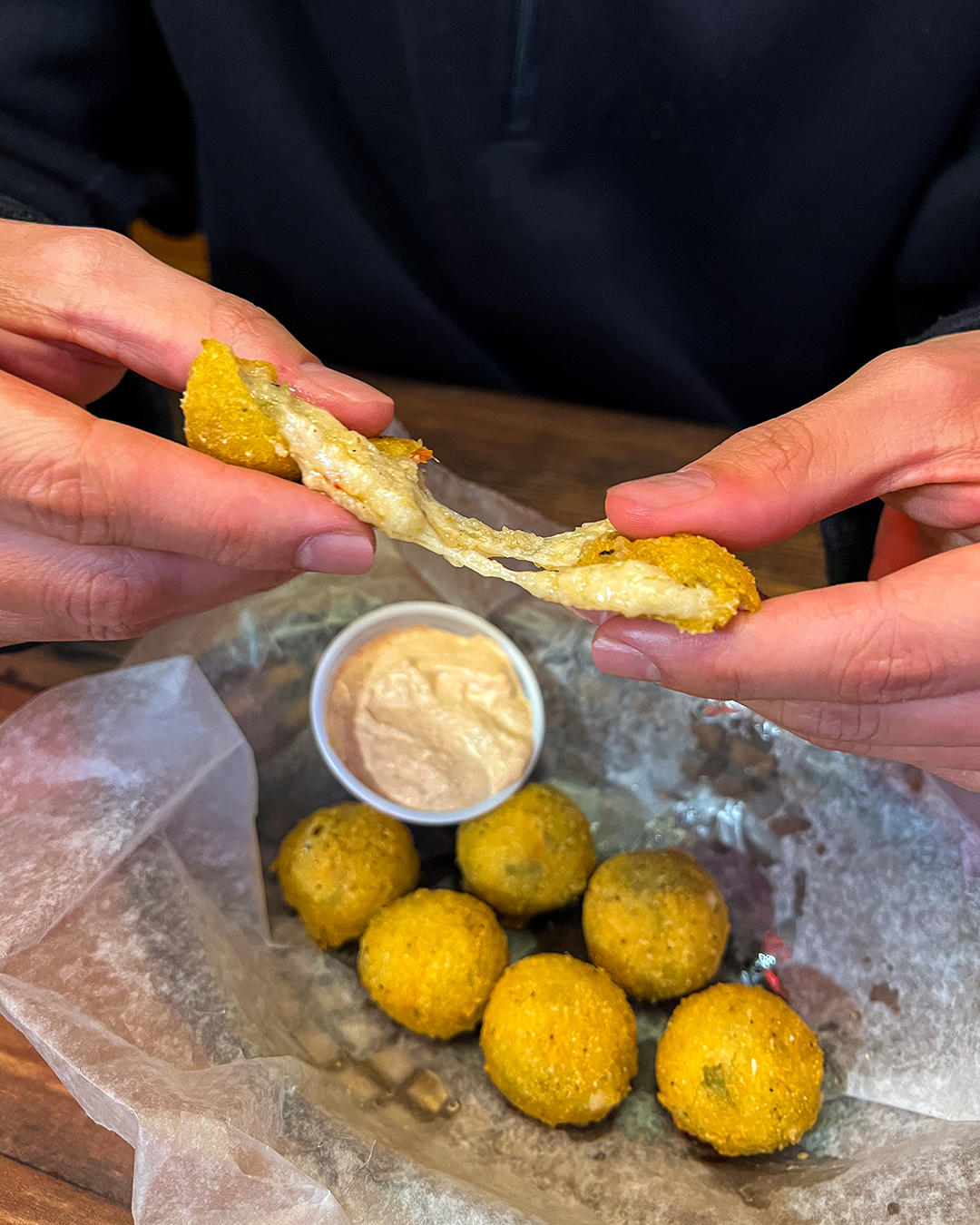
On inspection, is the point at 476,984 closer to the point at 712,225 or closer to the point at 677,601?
the point at 677,601

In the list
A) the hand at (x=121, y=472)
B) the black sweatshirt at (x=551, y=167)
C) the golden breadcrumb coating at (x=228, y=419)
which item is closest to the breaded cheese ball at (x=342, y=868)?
the hand at (x=121, y=472)

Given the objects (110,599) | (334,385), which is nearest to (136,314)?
(334,385)

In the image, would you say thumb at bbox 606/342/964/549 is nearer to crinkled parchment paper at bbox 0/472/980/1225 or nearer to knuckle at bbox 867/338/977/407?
knuckle at bbox 867/338/977/407

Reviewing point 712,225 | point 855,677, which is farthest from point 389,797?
point 712,225

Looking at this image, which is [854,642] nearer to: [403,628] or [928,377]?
[928,377]

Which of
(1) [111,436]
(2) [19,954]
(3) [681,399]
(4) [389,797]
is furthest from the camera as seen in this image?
(3) [681,399]

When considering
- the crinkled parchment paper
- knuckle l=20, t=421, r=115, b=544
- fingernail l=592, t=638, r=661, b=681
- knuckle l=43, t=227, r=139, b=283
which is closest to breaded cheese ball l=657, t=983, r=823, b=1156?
the crinkled parchment paper
